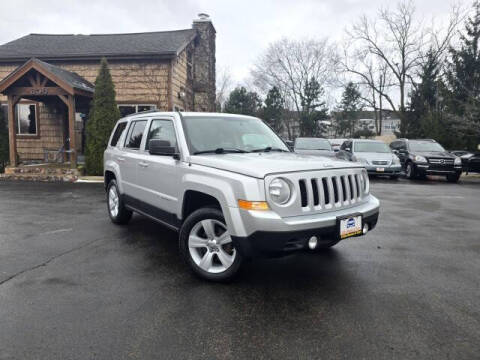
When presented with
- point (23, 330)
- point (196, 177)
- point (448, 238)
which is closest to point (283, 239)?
point (196, 177)

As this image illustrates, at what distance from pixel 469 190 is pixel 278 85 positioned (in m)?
36.3

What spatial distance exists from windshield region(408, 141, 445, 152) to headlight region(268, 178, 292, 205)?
14040 mm

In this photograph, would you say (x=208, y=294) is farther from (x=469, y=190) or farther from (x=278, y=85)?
(x=278, y=85)

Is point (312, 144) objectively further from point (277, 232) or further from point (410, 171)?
point (277, 232)

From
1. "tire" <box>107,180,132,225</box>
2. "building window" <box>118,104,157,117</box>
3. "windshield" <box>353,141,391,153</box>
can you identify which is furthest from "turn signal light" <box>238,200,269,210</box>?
"building window" <box>118,104,157,117</box>

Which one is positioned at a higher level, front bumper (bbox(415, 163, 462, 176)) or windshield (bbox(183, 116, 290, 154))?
windshield (bbox(183, 116, 290, 154))

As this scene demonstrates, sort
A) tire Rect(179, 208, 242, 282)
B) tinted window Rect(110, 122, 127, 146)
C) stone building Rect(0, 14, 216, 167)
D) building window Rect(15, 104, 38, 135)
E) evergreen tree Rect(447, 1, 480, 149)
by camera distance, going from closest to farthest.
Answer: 1. tire Rect(179, 208, 242, 282)
2. tinted window Rect(110, 122, 127, 146)
3. stone building Rect(0, 14, 216, 167)
4. building window Rect(15, 104, 38, 135)
5. evergreen tree Rect(447, 1, 480, 149)

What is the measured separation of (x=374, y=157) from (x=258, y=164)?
1213 centimetres

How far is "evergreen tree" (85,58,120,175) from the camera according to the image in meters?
13.5

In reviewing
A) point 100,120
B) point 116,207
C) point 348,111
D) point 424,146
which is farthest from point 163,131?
point 348,111

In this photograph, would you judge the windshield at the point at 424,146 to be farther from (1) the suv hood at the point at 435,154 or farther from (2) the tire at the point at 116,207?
(2) the tire at the point at 116,207

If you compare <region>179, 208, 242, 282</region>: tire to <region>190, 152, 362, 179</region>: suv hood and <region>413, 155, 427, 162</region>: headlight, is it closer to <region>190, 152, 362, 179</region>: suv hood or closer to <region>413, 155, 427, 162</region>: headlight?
<region>190, 152, 362, 179</region>: suv hood

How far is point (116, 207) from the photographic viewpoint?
6375 millimetres

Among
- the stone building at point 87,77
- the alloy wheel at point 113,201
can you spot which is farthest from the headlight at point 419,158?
the alloy wheel at point 113,201
